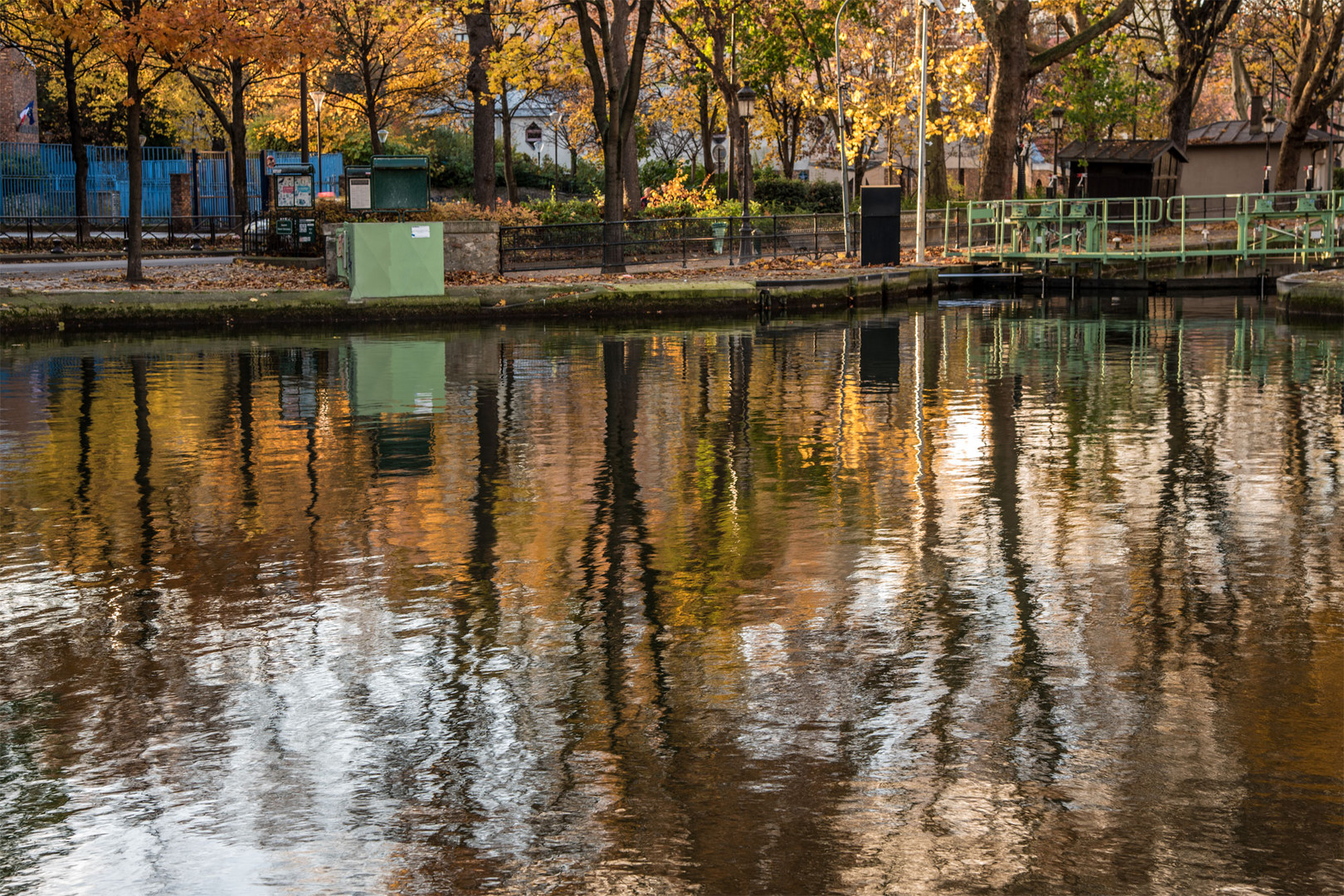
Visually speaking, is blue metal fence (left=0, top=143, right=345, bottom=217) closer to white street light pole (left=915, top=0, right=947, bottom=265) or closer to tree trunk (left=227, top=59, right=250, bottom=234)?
tree trunk (left=227, top=59, right=250, bottom=234)

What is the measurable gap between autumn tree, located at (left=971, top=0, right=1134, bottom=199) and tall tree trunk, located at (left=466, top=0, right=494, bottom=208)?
46.4ft

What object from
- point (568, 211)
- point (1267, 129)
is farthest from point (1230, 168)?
point (568, 211)

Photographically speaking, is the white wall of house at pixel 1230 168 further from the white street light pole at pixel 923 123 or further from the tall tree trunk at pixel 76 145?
the tall tree trunk at pixel 76 145

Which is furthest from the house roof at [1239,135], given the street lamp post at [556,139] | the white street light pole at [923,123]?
the white street light pole at [923,123]

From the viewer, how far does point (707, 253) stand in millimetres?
39094

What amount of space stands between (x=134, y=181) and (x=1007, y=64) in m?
24.1

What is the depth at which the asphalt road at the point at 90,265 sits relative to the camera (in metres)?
34.9

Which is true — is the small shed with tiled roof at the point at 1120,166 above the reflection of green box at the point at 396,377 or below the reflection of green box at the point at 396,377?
above

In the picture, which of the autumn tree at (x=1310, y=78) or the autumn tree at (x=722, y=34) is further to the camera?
the autumn tree at (x=722, y=34)

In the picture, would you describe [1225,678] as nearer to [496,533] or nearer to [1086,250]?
[496,533]

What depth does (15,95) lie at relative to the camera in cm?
5803

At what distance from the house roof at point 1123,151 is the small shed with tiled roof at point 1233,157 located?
37.1 ft

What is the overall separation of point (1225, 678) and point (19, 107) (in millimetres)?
59794

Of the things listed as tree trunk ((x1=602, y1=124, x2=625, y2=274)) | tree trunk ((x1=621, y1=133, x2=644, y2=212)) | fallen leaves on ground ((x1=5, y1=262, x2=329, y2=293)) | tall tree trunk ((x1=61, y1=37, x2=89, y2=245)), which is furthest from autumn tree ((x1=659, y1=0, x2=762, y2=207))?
fallen leaves on ground ((x1=5, y1=262, x2=329, y2=293))
